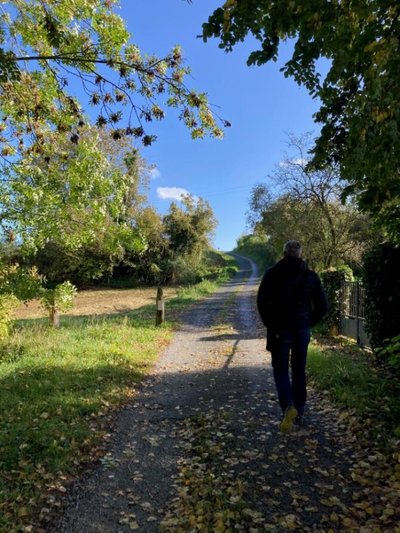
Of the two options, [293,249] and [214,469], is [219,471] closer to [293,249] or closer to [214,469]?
[214,469]

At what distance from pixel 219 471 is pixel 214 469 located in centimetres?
8

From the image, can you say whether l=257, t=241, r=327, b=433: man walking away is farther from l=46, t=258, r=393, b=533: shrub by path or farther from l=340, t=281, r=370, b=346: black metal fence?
l=340, t=281, r=370, b=346: black metal fence

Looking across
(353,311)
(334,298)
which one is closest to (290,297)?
(353,311)

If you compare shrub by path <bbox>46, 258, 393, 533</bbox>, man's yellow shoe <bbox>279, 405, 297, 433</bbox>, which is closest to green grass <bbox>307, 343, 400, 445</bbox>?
shrub by path <bbox>46, 258, 393, 533</bbox>

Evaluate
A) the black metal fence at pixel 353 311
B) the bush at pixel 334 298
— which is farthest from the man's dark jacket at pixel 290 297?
the bush at pixel 334 298

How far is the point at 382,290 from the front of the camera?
28.8ft

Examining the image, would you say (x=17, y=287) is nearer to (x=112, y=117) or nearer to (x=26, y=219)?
(x=26, y=219)

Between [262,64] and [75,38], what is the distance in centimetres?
305

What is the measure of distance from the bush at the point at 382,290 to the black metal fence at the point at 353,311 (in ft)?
5.28

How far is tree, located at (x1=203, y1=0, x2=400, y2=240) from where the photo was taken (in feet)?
9.98

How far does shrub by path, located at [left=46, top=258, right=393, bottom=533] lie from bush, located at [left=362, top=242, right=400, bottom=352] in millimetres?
2966

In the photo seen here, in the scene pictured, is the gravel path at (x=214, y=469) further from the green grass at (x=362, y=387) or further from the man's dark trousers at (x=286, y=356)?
the man's dark trousers at (x=286, y=356)

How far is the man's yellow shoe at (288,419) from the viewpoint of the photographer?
5.16 meters

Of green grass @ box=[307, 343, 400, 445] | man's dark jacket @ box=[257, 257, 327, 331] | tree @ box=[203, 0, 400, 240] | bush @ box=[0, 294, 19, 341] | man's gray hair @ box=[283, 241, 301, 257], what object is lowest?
green grass @ box=[307, 343, 400, 445]
